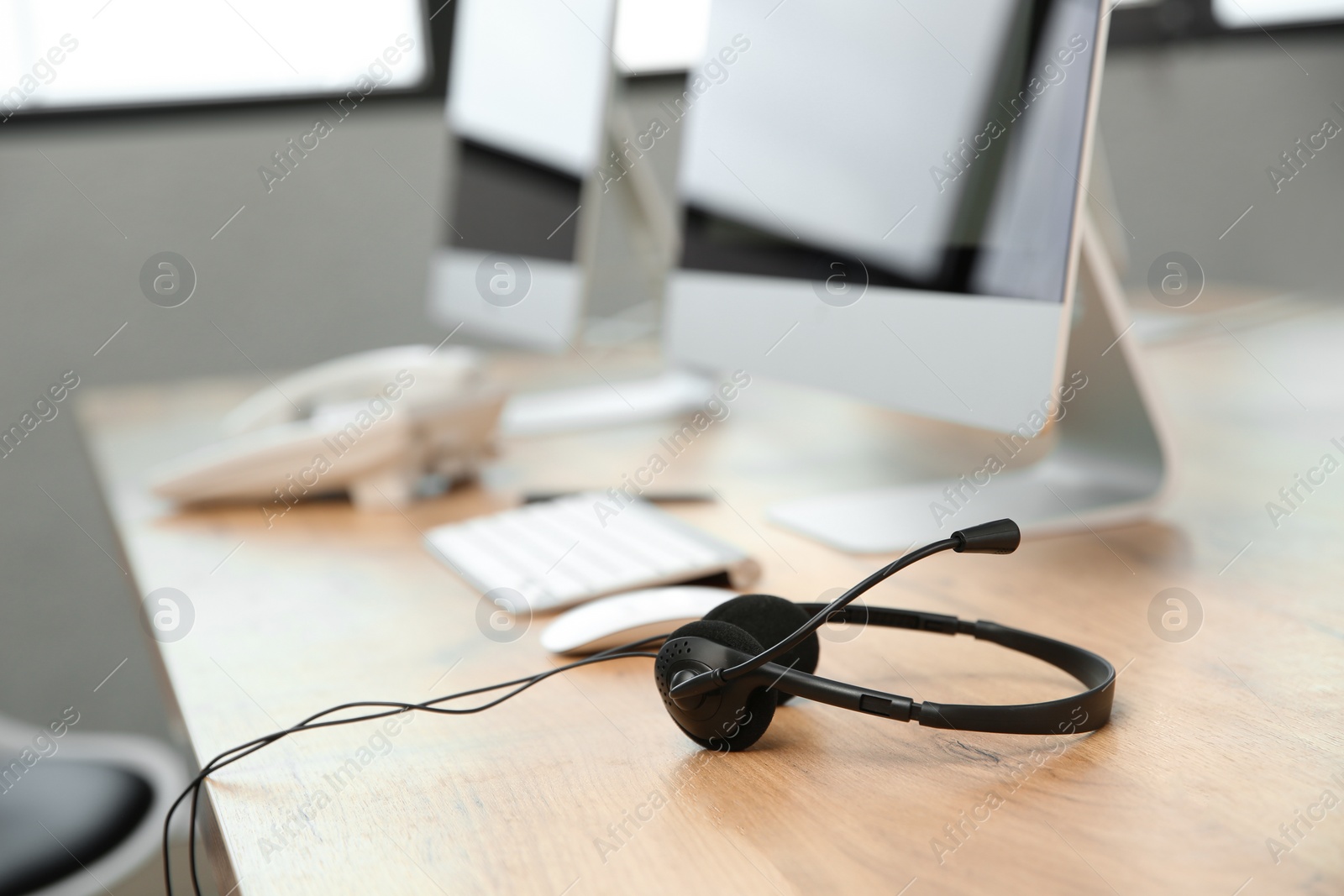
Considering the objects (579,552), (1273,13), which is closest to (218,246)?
(579,552)

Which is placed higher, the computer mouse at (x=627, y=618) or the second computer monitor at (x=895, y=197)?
the second computer monitor at (x=895, y=197)

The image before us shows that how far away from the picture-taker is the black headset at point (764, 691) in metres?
0.47

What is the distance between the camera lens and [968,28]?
2.50 feet

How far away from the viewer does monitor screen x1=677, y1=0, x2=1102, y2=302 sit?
70cm

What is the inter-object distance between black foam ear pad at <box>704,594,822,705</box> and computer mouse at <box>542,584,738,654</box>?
0.21ft

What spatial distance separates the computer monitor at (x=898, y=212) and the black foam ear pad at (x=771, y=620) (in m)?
0.25

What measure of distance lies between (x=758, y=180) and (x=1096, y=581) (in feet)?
1.73

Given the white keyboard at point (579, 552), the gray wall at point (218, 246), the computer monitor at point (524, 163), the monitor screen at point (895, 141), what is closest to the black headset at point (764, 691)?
the white keyboard at point (579, 552)

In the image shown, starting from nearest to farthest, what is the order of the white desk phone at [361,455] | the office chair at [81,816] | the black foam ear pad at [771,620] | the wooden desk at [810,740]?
the wooden desk at [810,740], the black foam ear pad at [771,620], the office chair at [81,816], the white desk phone at [361,455]

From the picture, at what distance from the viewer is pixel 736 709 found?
48cm

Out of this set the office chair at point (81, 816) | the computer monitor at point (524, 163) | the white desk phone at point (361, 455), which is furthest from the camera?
the computer monitor at point (524, 163)

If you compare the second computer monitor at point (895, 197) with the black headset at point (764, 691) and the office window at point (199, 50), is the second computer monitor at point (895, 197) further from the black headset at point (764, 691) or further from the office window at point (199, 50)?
the office window at point (199, 50)

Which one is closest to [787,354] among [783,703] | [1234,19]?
[783,703]

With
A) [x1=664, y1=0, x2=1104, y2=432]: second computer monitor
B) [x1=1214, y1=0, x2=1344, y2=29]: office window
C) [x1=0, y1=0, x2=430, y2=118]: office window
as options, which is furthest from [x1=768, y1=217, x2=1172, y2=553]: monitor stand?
[x1=0, y1=0, x2=430, y2=118]: office window
